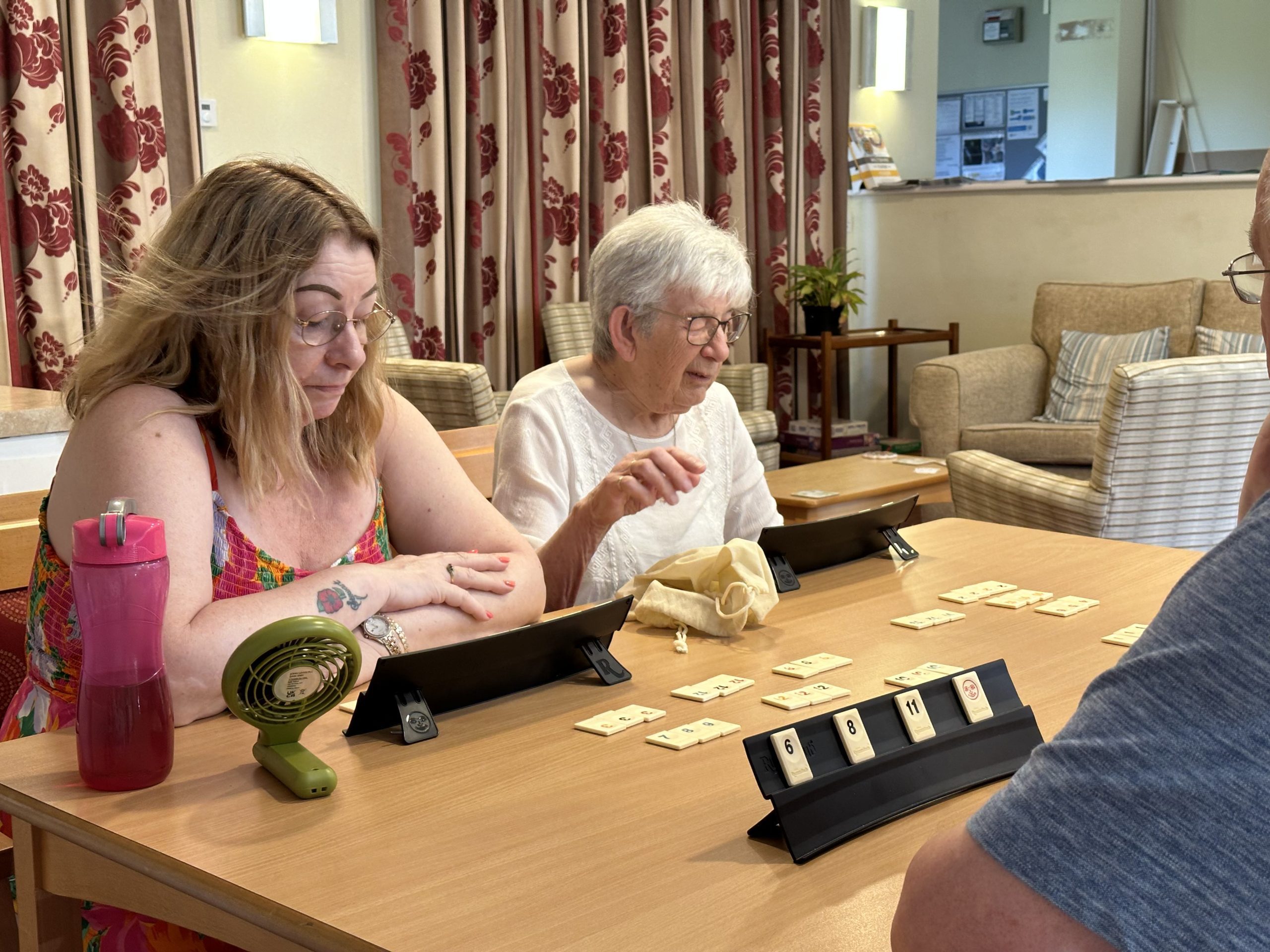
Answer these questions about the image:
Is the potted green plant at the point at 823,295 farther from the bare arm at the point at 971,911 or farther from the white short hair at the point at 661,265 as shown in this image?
the bare arm at the point at 971,911

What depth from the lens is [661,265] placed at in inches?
84.7

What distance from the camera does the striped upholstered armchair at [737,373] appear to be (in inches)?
217

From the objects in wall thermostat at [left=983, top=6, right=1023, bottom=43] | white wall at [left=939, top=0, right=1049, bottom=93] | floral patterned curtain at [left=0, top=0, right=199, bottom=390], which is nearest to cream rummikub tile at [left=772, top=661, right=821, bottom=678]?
floral patterned curtain at [left=0, top=0, right=199, bottom=390]

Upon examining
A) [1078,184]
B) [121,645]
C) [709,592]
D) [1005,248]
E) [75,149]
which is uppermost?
[75,149]

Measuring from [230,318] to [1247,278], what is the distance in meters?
1.05

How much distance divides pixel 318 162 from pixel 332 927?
4.42 meters

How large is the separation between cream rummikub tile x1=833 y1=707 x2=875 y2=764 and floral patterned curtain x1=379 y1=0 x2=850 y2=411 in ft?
13.9

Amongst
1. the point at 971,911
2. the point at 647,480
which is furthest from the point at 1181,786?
the point at 647,480

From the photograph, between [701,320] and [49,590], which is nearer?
[49,590]

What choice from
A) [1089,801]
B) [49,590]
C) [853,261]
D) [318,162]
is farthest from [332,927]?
[853,261]

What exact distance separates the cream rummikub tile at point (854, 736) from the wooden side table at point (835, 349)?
4.87 meters

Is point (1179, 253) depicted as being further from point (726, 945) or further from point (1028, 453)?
point (726, 945)

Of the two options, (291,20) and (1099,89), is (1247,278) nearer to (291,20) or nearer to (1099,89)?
(291,20)

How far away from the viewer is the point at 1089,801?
0.64 m
